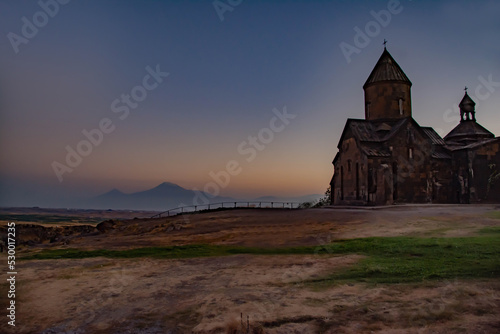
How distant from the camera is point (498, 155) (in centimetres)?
2747

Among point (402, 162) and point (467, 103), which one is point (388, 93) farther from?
point (467, 103)

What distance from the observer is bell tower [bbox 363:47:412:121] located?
2953 centimetres

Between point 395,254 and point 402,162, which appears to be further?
point 402,162

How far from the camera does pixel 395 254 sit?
8.45 metres

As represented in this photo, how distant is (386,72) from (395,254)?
2597 centimetres

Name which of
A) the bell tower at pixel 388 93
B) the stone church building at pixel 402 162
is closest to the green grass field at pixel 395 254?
the stone church building at pixel 402 162

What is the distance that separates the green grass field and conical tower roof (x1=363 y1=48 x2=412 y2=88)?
21.9m

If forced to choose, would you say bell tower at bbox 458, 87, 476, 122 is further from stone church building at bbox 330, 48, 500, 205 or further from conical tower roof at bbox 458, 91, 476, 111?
stone church building at bbox 330, 48, 500, 205

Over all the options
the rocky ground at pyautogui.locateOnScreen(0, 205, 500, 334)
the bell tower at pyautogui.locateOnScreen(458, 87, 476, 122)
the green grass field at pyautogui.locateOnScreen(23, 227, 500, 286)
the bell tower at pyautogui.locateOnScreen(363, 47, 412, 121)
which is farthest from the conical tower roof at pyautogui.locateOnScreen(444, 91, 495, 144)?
the rocky ground at pyautogui.locateOnScreen(0, 205, 500, 334)

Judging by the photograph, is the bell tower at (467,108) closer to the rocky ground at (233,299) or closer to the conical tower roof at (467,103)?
the conical tower roof at (467,103)

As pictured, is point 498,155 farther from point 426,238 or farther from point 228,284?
point 228,284

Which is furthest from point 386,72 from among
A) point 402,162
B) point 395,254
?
point 395,254

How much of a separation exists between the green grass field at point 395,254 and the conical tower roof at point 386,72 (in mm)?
21948

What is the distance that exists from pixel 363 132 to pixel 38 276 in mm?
25559
